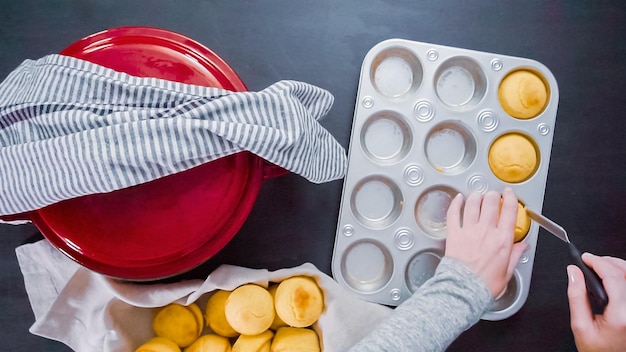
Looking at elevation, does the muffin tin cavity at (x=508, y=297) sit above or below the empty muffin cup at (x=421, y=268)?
below

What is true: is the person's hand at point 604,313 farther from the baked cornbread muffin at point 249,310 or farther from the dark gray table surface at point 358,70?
the baked cornbread muffin at point 249,310

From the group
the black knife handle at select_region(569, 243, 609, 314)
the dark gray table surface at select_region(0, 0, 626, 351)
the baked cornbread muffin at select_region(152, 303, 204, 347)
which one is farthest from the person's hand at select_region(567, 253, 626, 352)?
the baked cornbread muffin at select_region(152, 303, 204, 347)

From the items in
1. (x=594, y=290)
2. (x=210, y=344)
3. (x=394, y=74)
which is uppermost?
(x=394, y=74)

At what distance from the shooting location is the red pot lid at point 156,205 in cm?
54

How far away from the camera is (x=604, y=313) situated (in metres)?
0.60

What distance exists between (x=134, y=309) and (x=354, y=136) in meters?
0.37

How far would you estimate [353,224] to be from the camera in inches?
27.5

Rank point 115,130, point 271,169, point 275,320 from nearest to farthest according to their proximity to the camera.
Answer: point 115,130 < point 271,169 < point 275,320

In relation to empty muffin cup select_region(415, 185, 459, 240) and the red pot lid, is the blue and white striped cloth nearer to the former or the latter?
the red pot lid

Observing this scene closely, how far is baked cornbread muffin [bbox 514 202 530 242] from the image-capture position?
0.70m

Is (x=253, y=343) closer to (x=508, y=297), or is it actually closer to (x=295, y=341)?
(x=295, y=341)

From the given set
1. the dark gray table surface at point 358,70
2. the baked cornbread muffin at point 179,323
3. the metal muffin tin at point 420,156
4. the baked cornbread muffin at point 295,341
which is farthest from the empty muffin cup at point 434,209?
the baked cornbread muffin at point 179,323

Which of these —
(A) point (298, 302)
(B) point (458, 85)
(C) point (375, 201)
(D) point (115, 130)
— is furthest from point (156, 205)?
(B) point (458, 85)

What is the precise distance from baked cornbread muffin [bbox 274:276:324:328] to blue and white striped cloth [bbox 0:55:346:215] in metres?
0.19
